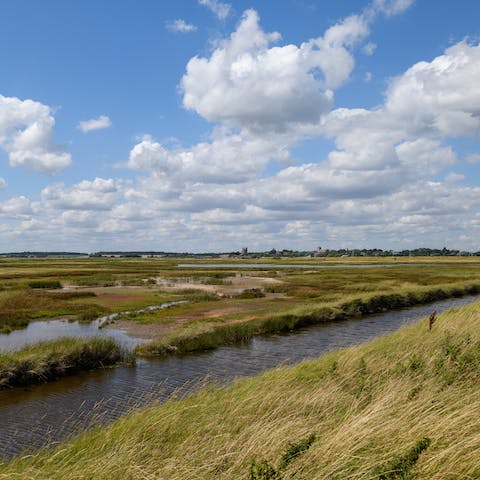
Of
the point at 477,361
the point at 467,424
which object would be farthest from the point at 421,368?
the point at 467,424

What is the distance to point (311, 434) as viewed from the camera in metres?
6.74

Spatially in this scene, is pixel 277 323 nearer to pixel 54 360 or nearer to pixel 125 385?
pixel 125 385

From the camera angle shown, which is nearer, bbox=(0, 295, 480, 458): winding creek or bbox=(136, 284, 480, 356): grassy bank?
bbox=(0, 295, 480, 458): winding creek

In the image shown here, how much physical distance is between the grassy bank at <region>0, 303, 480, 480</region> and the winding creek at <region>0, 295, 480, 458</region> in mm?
2220

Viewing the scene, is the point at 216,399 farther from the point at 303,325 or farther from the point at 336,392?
the point at 303,325

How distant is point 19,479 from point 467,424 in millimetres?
6547

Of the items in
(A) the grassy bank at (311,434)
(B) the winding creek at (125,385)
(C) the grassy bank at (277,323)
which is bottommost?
(B) the winding creek at (125,385)

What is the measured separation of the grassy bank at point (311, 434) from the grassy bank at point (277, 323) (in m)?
13.4

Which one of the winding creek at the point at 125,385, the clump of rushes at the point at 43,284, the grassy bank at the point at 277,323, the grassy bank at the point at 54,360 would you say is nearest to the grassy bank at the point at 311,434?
the winding creek at the point at 125,385

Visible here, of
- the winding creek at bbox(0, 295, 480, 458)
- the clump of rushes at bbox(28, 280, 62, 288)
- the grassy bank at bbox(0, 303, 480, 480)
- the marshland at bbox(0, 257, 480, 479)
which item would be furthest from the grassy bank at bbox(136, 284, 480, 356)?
the clump of rushes at bbox(28, 280, 62, 288)

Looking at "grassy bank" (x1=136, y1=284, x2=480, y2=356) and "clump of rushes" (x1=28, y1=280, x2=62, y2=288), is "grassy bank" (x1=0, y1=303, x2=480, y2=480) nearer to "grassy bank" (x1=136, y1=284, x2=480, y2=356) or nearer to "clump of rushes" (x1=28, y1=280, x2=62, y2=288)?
"grassy bank" (x1=136, y1=284, x2=480, y2=356)

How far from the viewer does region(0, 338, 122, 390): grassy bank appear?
1920 cm

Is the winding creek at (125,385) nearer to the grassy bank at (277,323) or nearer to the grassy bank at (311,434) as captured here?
the grassy bank at (277,323)

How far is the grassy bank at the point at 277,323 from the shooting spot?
25.6 meters
